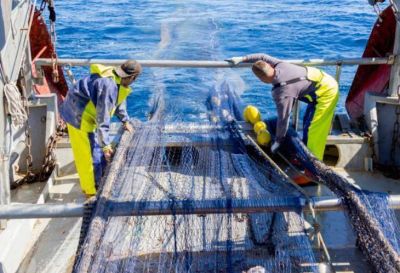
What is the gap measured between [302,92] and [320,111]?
0.36 meters

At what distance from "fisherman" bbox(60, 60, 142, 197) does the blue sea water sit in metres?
3.29

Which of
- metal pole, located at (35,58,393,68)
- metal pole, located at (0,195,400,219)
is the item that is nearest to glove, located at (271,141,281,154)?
metal pole, located at (35,58,393,68)

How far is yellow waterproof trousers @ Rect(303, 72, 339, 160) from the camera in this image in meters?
5.48

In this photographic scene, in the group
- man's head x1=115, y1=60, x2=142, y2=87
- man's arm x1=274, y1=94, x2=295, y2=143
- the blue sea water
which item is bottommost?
the blue sea water

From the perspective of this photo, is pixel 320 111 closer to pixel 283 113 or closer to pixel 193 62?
pixel 283 113

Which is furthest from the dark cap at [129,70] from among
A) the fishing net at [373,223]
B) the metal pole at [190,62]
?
the fishing net at [373,223]

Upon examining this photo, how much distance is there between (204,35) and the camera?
14609 mm

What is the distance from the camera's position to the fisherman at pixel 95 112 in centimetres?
489

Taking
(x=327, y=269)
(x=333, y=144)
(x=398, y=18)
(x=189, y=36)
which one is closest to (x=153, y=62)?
(x=333, y=144)

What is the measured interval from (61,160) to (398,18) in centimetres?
415

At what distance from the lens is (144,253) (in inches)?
145

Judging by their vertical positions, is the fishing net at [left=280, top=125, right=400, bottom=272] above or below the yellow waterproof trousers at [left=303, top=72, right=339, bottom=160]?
above

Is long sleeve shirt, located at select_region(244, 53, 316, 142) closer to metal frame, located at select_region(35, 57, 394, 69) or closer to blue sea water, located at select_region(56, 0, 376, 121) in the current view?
metal frame, located at select_region(35, 57, 394, 69)

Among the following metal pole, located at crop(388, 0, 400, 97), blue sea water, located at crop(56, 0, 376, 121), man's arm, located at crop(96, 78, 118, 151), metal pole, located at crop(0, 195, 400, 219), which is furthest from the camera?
blue sea water, located at crop(56, 0, 376, 121)
